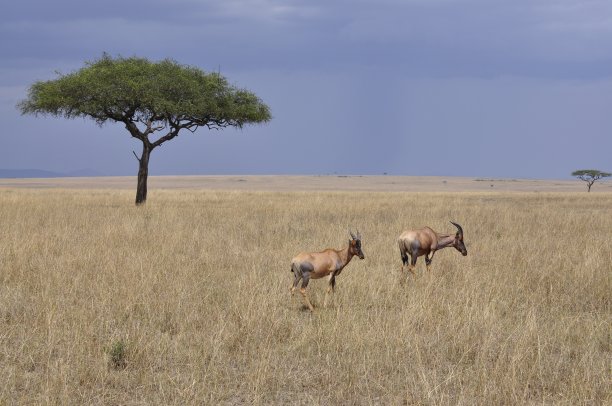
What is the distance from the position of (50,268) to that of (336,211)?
16918 millimetres

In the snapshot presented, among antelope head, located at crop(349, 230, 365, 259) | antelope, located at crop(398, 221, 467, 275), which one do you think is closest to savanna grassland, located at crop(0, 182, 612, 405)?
antelope, located at crop(398, 221, 467, 275)

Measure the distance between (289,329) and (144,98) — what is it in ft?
85.8

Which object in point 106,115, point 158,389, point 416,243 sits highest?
point 106,115

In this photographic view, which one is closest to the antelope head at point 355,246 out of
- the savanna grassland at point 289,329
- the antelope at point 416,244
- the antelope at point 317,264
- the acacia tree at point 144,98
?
the antelope at point 317,264

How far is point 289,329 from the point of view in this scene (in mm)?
6785

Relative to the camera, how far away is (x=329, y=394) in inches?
196

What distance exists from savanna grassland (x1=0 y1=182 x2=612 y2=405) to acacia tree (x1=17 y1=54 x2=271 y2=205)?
19071 millimetres

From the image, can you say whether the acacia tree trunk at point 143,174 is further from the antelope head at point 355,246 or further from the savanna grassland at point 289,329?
the antelope head at point 355,246

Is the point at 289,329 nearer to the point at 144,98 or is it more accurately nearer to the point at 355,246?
the point at 355,246

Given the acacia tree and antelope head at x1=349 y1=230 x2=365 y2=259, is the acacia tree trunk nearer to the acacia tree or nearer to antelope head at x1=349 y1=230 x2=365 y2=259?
the acacia tree

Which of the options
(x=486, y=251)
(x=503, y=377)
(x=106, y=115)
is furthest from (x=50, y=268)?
(x=106, y=115)

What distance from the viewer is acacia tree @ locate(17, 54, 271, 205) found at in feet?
101

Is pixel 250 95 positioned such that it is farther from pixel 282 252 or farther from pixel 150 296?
pixel 150 296

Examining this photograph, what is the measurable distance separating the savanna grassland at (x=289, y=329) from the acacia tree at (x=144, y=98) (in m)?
19.1
